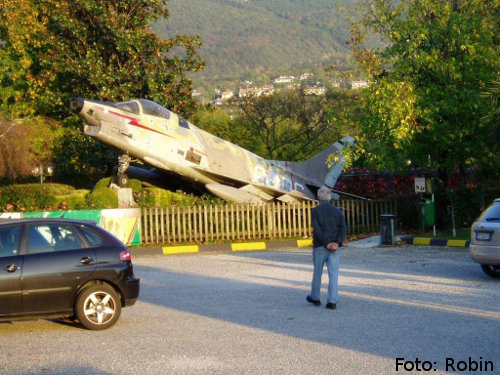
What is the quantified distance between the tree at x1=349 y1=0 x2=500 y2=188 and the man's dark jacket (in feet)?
38.7

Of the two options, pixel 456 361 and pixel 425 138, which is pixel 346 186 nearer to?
pixel 425 138

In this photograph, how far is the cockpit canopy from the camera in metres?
24.6

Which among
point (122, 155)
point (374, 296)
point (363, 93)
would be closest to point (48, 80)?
point (122, 155)

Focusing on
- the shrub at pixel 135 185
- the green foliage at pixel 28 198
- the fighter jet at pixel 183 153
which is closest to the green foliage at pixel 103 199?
Answer: the fighter jet at pixel 183 153

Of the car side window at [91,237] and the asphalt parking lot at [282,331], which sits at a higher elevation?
the car side window at [91,237]

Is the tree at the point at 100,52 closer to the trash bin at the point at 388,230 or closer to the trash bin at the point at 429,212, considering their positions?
the trash bin at the point at 429,212

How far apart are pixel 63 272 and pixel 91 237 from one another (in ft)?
2.45

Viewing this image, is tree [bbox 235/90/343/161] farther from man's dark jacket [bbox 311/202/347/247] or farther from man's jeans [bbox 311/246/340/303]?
man's jeans [bbox 311/246/340/303]

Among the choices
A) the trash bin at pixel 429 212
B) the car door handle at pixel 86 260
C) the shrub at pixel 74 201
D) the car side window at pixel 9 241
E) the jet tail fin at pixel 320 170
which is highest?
the jet tail fin at pixel 320 170

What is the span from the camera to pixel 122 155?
25.5 metres

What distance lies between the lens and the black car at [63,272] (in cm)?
945

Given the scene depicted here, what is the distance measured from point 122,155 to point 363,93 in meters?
8.78

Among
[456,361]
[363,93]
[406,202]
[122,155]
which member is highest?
[363,93]

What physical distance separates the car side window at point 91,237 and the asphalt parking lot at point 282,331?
122cm
